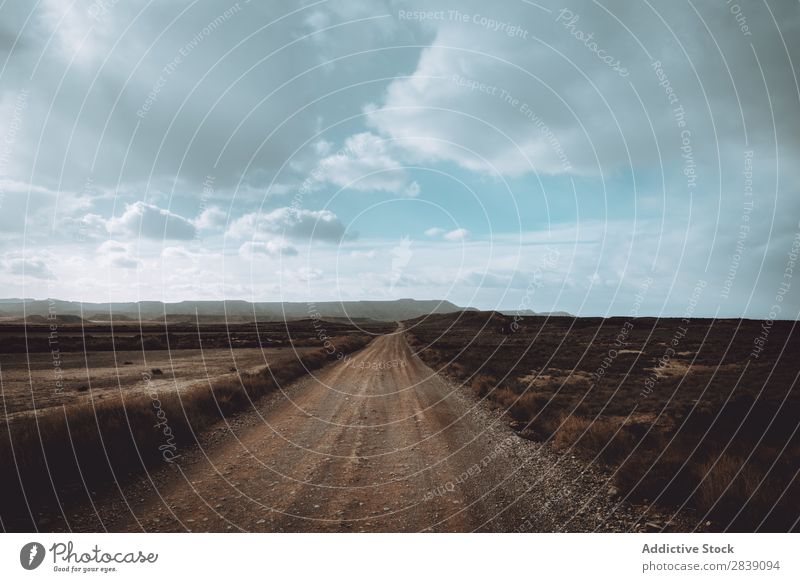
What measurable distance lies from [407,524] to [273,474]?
11.6ft

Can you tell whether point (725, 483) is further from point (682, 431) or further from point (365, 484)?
point (365, 484)

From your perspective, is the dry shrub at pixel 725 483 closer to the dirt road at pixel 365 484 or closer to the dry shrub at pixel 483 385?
the dirt road at pixel 365 484

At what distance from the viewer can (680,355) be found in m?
37.6

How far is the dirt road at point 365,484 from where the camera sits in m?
6.46
